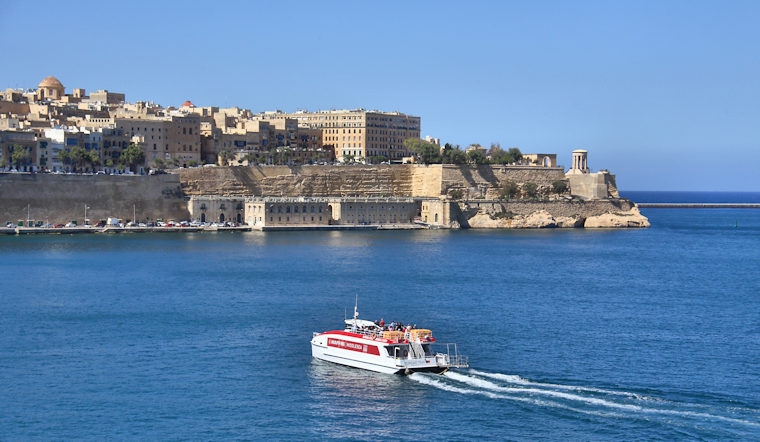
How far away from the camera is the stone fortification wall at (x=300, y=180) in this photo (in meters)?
68.6

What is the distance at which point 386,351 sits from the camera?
76.7 feet

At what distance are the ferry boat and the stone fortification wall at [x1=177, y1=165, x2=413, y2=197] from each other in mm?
44602

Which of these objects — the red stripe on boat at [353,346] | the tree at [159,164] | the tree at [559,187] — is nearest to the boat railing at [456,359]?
the red stripe on boat at [353,346]

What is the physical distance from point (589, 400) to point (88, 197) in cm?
4617

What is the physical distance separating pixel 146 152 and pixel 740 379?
55.0 metres

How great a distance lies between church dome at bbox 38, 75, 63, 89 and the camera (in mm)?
84750

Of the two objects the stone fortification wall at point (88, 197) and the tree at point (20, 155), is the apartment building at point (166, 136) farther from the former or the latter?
the tree at point (20, 155)

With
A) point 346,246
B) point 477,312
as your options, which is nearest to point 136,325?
point 477,312

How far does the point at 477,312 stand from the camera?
3139 cm

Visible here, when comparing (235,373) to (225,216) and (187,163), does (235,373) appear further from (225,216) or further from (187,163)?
(187,163)

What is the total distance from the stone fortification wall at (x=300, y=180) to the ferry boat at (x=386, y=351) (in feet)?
146

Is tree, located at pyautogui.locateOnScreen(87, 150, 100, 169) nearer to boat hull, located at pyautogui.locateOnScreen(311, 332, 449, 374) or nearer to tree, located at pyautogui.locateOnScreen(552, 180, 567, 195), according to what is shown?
tree, located at pyautogui.locateOnScreen(552, 180, 567, 195)

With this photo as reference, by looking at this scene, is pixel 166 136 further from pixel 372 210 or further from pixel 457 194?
pixel 457 194

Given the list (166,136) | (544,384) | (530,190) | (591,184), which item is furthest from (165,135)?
(544,384)
